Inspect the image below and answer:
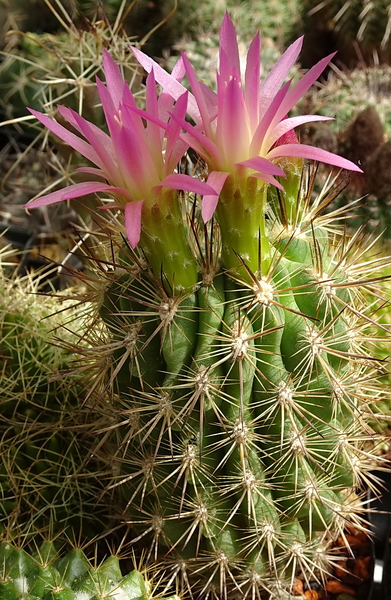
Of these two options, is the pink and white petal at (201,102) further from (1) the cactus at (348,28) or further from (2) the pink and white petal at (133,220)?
(1) the cactus at (348,28)

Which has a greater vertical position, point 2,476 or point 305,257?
point 305,257

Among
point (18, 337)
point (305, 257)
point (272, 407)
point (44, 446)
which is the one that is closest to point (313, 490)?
point (272, 407)

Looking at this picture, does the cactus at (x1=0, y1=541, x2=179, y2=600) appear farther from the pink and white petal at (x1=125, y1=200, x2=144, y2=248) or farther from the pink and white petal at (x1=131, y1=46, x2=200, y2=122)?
the pink and white petal at (x1=131, y1=46, x2=200, y2=122)

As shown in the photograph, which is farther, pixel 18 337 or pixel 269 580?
pixel 18 337

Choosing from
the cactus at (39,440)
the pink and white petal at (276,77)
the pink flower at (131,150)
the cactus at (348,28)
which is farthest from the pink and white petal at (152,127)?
the cactus at (348,28)

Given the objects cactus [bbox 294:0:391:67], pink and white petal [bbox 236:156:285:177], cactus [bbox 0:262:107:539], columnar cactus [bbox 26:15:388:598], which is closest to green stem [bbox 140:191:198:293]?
columnar cactus [bbox 26:15:388:598]

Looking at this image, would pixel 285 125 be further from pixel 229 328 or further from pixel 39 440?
pixel 39 440

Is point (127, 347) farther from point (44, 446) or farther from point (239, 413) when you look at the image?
point (44, 446)
